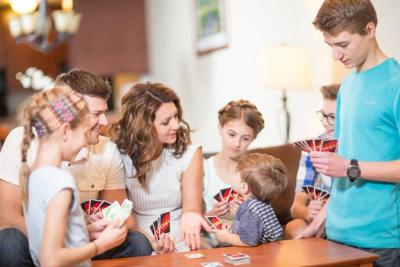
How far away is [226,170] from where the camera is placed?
8.44 feet

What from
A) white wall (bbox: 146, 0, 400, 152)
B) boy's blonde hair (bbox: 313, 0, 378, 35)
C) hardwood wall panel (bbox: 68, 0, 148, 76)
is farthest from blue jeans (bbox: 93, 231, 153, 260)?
hardwood wall panel (bbox: 68, 0, 148, 76)

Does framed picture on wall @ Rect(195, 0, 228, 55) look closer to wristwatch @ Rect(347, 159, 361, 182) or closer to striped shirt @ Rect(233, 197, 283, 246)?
striped shirt @ Rect(233, 197, 283, 246)

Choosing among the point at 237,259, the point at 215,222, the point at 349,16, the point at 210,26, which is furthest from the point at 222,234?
the point at 210,26

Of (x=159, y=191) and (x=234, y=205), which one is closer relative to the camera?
(x=234, y=205)

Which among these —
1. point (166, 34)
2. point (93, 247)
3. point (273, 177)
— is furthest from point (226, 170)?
point (166, 34)

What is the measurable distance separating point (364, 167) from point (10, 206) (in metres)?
1.28

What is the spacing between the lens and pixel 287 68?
132 inches

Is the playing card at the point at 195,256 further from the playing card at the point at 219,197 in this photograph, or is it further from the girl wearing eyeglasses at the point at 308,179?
the girl wearing eyeglasses at the point at 308,179

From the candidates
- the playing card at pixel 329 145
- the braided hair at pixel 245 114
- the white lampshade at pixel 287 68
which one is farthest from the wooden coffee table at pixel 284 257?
the white lampshade at pixel 287 68

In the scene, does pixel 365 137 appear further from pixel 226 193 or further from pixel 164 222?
pixel 164 222

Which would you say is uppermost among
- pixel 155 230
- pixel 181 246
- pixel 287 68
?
pixel 287 68

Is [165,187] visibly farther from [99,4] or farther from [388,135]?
[99,4]

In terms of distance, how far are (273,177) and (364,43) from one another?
58 centimetres

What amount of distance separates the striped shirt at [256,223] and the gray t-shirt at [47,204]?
0.62 metres
